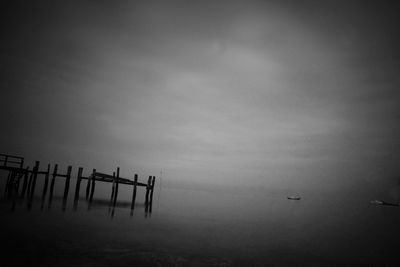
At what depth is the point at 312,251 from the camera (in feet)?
65.5

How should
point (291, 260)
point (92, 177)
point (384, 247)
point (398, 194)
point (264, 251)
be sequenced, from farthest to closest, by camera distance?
point (398, 194) < point (92, 177) < point (384, 247) < point (264, 251) < point (291, 260)

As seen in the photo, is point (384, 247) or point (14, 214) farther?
point (384, 247)

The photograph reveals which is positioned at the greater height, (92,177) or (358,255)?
(92,177)

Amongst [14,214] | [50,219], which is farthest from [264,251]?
[14,214]

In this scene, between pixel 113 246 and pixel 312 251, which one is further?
pixel 312 251

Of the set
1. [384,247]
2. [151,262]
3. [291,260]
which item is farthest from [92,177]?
[384,247]

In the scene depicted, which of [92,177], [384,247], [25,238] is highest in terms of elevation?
[92,177]

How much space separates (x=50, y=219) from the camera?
19953 mm

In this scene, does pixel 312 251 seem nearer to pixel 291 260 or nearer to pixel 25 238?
pixel 291 260

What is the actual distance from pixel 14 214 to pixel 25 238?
837cm

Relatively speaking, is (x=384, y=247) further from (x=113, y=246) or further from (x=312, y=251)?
(x=113, y=246)

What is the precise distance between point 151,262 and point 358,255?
719 inches

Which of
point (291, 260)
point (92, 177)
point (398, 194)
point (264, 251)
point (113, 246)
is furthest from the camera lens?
point (398, 194)

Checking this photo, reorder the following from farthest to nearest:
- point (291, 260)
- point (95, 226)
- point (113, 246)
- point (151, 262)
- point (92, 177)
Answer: point (92, 177)
point (95, 226)
point (291, 260)
point (113, 246)
point (151, 262)
